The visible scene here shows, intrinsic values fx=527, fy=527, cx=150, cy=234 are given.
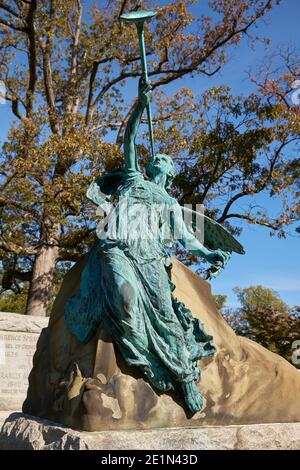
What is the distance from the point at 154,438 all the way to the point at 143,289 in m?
0.98

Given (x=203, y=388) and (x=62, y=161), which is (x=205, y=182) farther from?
(x=203, y=388)

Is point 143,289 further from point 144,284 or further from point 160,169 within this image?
point 160,169

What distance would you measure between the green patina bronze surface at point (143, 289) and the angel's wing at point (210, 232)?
10 cm

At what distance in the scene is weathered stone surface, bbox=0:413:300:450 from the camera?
3090mm

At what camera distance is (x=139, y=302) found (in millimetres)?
3598

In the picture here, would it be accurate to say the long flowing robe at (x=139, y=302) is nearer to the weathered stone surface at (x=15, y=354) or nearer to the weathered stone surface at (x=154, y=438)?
the weathered stone surface at (x=154, y=438)

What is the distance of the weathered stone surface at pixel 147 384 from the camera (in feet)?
10.9

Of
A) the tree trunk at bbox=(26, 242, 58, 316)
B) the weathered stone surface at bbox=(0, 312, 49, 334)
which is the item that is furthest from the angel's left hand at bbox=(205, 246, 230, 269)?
the tree trunk at bbox=(26, 242, 58, 316)

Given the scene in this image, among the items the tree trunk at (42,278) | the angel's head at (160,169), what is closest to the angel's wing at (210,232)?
the angel's head at (160,169)

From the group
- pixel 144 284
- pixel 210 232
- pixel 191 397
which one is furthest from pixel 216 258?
pixel 191 397

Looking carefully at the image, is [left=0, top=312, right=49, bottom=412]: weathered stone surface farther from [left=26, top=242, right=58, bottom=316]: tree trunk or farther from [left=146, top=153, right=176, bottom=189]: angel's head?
[left=146, top=153, right=176, bottom=189]: angel's head

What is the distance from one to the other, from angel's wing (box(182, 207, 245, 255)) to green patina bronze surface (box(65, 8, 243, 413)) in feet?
0.33

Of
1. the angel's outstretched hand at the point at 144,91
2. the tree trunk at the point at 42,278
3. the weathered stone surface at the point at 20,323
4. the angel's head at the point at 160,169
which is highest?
the tree trunk at the point at 42,278
